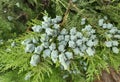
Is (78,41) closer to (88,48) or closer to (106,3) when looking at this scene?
(88,48)

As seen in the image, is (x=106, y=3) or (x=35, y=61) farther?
(x=106, y=3)

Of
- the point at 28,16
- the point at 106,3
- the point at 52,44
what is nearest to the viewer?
the point at 52,44

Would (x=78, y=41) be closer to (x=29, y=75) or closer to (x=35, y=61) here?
(x=35, y=61)

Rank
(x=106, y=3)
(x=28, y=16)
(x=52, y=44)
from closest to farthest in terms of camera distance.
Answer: (x=52, y=44), (x=106, y=3), (x=28, y=16)

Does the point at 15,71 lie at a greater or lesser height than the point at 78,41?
lesser

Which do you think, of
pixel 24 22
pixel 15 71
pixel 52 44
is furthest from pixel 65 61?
pixel 24 22

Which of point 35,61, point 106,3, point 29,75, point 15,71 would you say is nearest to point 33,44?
point 35,61
